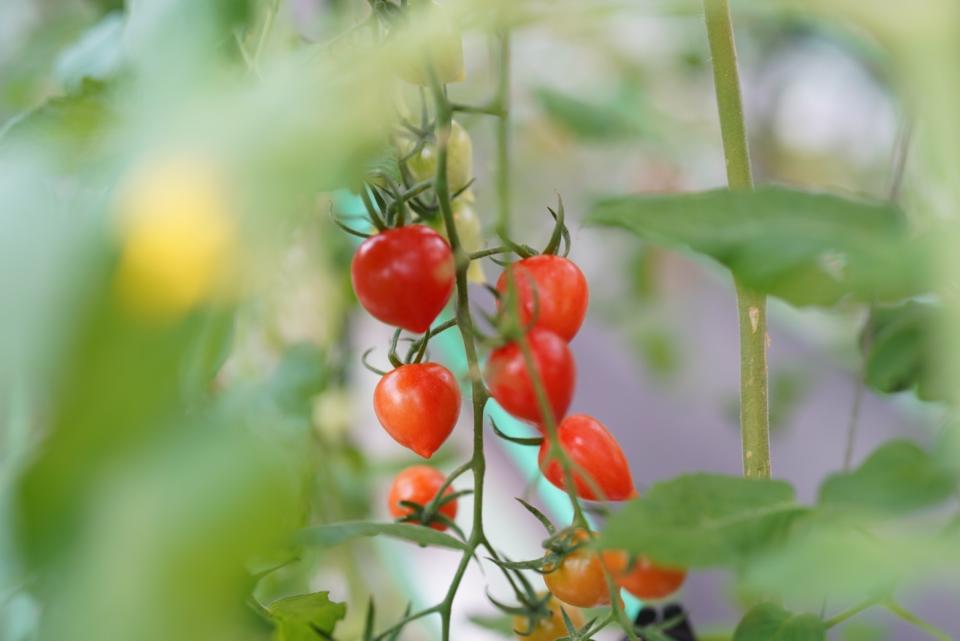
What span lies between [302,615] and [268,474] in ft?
0.63

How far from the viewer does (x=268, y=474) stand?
0.14 meters

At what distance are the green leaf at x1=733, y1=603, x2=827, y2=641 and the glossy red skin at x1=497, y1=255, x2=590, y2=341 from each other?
0.11 m

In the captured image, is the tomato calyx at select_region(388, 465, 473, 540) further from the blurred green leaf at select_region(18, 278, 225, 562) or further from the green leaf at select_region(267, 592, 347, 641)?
Result: the blurred green leaf at select_region(18, 278, 225, 562)

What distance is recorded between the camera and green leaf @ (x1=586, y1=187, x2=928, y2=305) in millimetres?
206

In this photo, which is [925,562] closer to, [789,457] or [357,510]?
[357,510]

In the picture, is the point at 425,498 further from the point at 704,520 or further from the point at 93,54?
the point at 93,54

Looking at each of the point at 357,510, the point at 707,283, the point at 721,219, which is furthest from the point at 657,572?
the point at 707,283

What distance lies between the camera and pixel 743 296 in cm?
32

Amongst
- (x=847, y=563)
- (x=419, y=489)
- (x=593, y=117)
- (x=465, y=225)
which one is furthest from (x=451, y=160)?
(x=593, y=117)

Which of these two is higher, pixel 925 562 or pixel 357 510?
pixel 925 562

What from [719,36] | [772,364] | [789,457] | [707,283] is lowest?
[789,457]

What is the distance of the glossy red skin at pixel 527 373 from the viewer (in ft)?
0.83

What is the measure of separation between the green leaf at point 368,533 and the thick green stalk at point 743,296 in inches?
4.2

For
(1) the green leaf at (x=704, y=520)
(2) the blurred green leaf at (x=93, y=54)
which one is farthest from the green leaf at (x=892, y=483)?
(2) the blurred green leaf at (x=93, y=54)
